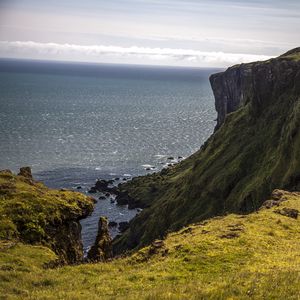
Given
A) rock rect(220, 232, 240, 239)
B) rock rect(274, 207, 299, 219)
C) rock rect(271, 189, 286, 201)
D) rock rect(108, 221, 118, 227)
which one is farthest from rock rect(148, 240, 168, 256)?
rock rect(108, 221, 118, 227)

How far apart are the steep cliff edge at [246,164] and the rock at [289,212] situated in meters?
22.2

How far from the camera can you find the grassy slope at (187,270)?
2073 centimetres

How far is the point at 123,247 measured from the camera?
3691 inches

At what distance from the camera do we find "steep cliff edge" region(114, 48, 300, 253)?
242 feet

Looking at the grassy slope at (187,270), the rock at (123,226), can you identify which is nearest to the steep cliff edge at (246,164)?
the rock at (123,226)

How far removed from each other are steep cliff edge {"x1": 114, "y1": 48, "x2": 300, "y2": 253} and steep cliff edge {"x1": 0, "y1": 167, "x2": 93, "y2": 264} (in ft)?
110

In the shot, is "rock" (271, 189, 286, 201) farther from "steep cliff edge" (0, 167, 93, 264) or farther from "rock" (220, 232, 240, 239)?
"steep cliff edge" (0, 167, 93, 264)

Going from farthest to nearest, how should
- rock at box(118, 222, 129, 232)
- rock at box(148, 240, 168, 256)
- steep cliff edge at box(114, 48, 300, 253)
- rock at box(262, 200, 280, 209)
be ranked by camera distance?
rock at box(118, 222, 129, 232)
steep cliff edge at box(114, 48, 300, 253)
rock at box(262, 200, 280, 209)
rock at box(148, 240, 168, 256)

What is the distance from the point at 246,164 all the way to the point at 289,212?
49.2 meters

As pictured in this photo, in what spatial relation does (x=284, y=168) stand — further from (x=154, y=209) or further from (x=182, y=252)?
(x=182, y=252)

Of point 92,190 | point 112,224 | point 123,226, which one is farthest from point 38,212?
point 92,190

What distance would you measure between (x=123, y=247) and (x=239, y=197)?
2899 centimetres

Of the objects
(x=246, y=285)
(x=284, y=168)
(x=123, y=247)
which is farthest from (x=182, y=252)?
(x=123, y=247)

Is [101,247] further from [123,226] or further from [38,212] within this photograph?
[123,226]
